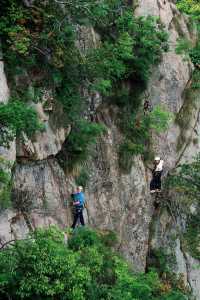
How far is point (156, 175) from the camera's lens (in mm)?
21672

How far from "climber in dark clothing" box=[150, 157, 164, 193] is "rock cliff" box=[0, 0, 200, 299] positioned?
365 mm

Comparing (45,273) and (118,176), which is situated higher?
(45,273)

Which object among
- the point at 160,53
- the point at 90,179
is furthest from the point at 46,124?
the point at 160,53

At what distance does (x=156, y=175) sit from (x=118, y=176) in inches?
60.1

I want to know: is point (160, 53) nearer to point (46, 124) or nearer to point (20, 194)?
point (46, 124)

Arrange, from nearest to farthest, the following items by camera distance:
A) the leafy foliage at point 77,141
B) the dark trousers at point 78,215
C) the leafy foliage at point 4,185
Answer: the leafy foliage at point 4,185, the dark trousers at point 78,215, the leafy foliage at point 77,141

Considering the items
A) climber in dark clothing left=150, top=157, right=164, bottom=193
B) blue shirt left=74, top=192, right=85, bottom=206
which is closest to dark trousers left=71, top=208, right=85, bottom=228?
blue shirt left=74, top=192, right=85, bottom=206

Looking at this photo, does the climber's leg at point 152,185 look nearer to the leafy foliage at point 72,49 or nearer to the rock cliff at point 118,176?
the rock cliff at point 118,176

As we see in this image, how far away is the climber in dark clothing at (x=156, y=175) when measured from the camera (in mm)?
21266

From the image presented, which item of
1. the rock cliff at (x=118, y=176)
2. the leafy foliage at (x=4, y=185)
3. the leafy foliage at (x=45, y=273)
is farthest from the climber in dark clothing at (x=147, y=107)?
the leafy foliage at (x=45, y=273)

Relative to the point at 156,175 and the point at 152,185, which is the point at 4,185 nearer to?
the point at 156,175

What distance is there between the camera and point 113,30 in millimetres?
20922

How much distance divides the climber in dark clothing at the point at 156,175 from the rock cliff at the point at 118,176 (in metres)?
0.36

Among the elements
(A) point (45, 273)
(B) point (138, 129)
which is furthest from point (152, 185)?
(A) point (45, 273)
